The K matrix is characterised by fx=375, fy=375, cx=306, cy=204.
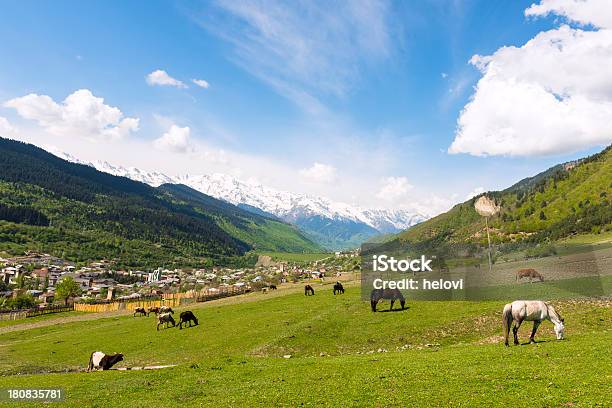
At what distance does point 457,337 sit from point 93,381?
29.7 metres

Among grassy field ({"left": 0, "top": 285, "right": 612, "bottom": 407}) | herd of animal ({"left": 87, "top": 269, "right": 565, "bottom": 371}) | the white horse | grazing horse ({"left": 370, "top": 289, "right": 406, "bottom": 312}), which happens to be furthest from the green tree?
the white horse

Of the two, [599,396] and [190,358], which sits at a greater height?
[599,396]

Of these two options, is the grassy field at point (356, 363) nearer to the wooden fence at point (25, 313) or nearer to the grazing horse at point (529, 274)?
the grazing horse at point (529, 274)

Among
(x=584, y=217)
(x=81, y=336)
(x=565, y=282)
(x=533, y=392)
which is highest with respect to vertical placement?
(x=584, y=217)

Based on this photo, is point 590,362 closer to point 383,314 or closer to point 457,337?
point 457,337

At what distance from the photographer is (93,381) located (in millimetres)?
27484

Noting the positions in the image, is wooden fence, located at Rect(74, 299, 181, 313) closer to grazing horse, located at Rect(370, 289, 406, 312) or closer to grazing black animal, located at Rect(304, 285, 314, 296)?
grazing black animal, located at Rect(304, 285, 314, 296)

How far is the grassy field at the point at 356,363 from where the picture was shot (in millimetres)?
16719

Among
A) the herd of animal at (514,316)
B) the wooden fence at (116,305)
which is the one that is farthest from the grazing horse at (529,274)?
the wooden fence at (116,305)

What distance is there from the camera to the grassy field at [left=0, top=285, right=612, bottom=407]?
16719 millimetres

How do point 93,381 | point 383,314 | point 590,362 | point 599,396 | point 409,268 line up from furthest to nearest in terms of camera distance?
point 409,268 < point 383,314 < point 93,381 < point 590,362 < point 599,396

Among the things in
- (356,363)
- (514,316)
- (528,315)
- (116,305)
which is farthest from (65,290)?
(528,315)

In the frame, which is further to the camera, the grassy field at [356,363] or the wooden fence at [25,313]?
the wooden fence at [25,313]

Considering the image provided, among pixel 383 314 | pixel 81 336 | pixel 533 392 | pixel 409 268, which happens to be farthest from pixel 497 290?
pixel 81 336
